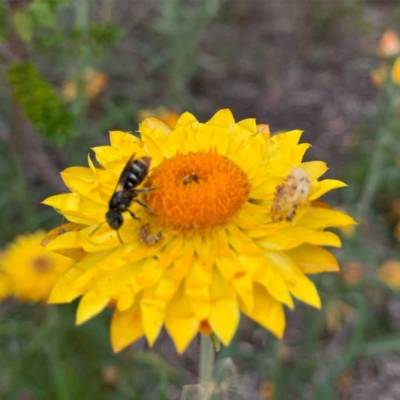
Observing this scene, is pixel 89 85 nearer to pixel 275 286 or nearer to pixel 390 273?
pixel 390 273

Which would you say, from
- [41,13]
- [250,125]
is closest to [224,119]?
[250,125]

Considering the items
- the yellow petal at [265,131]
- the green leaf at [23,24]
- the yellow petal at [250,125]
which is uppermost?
the green leaf at [23,24]

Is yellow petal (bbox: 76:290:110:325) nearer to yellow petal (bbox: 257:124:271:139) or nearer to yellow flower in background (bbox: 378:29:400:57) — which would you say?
yellow petal (bbox: 257:124:271:139)

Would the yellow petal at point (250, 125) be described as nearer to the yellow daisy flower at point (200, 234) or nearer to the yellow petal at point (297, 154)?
the yellow daisy flower at point (200, 234)

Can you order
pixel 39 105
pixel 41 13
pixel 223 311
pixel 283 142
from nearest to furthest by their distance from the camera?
pixel 223 311 < pixel 283 142 < pixel 41 13 < pixel 39 105

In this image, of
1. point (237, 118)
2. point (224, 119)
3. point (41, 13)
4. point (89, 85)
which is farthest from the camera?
point (237, 118)

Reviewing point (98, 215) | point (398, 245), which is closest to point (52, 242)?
point (98, 215)

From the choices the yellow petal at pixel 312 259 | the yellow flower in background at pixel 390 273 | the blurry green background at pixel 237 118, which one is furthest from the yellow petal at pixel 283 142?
the yellow flower in background at pixel 390 273
